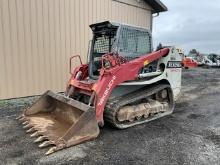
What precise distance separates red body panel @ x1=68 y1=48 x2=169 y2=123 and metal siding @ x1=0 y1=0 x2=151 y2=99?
300cm

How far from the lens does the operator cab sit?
18.8 feet

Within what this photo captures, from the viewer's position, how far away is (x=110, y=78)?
5.11m

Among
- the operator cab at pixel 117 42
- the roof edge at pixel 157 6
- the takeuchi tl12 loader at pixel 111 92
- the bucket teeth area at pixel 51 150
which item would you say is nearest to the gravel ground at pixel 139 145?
the bucket teeth area at pixel 51 150

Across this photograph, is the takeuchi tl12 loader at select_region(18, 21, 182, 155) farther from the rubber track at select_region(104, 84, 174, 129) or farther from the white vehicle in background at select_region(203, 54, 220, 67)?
the white vehicle in background at select_region(203, 54, 220, 67)

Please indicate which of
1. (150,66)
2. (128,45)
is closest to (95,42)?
(128,45)

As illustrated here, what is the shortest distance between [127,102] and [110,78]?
761mm

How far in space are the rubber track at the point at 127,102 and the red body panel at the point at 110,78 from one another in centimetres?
25

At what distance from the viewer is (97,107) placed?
4945 millimetres

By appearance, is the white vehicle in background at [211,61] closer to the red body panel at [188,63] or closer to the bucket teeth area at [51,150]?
the red body panel at [188,63]

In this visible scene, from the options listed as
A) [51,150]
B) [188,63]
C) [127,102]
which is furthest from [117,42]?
[188,63]

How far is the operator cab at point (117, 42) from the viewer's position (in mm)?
5723

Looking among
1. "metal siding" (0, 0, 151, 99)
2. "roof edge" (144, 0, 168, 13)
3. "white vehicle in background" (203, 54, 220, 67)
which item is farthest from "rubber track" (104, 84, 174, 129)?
"white vehicle in background" (203, 54, 220, 67)

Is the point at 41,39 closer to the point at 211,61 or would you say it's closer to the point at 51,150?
the point at 51,150

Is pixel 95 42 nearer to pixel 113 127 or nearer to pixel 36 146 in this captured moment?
pixel 113 127
